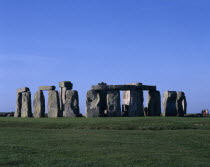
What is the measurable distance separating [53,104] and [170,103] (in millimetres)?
8485

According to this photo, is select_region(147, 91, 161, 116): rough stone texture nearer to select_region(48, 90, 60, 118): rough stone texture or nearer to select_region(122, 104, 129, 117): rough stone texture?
select_region(122, 104, 129, 117): rough stone texture

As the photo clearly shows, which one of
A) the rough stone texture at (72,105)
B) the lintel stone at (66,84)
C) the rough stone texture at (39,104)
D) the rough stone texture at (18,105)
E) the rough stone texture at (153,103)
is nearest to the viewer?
the rough stone texture at (72,105)

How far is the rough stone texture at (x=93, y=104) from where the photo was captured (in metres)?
28.8

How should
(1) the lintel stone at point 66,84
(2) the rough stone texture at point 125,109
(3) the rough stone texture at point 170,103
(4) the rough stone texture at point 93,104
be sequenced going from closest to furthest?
(4) the rough stone texture at point 93,104, (3) the rough stone texture at point 170,103, (2) the rough stone texture at point 125,109, (1) the lintel stone at point 66,84

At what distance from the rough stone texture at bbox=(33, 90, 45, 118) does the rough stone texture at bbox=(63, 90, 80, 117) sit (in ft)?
6.81

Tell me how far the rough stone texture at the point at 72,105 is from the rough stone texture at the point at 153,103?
5254mm

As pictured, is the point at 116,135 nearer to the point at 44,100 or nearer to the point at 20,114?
the point at 44,100

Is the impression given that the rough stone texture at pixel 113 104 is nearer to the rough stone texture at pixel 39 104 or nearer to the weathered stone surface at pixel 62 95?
the weathered stone surface at pixel 62 95

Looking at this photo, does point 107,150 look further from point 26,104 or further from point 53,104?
point 26,104

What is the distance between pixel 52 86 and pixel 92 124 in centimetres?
1222

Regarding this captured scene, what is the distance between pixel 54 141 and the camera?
1361 centimetres

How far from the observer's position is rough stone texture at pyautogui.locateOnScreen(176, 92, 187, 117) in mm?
30516

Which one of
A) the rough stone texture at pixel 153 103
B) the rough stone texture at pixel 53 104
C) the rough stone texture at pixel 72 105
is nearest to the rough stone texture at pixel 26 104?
the rough stone texture at pixel 53 104

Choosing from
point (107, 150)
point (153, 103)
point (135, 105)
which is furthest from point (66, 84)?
point (107, 150)
